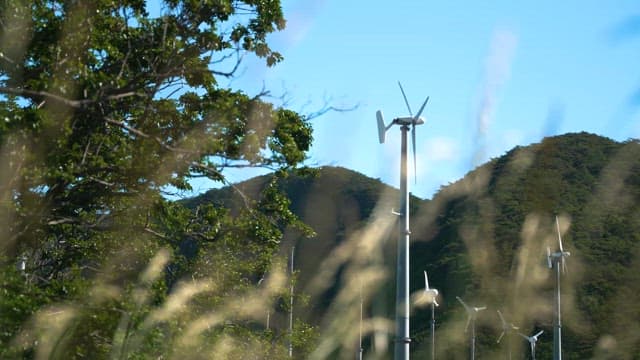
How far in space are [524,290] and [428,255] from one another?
39.7 metres

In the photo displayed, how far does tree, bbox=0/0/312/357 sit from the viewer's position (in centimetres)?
2045

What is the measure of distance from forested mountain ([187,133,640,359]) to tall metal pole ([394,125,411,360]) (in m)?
68.8

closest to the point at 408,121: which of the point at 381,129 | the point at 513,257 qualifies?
the point at 381,129

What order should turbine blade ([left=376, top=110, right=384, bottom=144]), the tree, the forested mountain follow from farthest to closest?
the forested mountain → turbine blade ([left=376, top=110, right=384, bottom=144]) → the tree

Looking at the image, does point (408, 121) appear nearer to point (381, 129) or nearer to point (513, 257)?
point (381, 129)

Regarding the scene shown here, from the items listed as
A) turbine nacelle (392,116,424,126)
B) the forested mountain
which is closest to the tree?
turbine nacelle (392,116,424,126)

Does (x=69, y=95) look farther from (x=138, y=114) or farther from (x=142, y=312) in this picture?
(x=142, y=312)

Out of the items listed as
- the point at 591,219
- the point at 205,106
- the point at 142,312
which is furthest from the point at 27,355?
the point at 591,219

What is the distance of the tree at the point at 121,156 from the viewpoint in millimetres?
20453

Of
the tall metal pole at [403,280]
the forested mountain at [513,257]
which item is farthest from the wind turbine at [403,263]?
the forested mountain at [513,257]

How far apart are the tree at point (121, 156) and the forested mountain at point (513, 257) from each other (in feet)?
217

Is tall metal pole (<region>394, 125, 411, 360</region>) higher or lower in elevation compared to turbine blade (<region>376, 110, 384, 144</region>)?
lower

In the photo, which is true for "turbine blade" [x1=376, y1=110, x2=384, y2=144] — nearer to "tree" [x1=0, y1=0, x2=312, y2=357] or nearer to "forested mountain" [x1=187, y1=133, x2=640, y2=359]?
"tree" [x1=0, y1=0, x2=312, y2=357]

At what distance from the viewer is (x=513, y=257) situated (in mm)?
140000
